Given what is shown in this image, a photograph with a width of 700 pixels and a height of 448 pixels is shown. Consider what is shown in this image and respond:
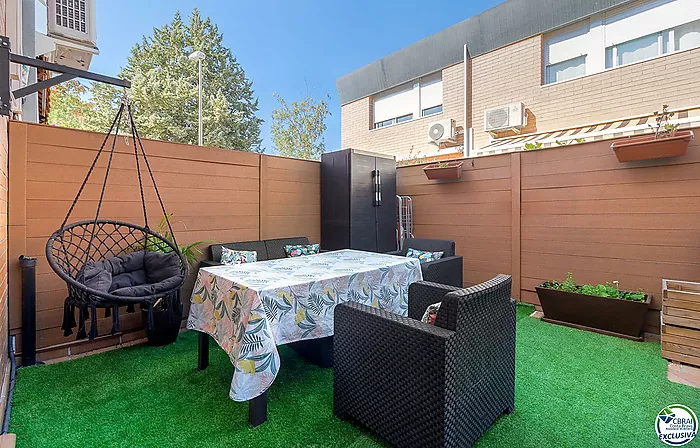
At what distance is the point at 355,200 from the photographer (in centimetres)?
492

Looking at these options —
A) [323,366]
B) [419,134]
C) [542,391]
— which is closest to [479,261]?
[542,391]

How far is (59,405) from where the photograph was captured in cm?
221

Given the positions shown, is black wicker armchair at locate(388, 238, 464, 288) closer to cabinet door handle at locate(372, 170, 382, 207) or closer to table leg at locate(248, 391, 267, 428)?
cabinet door handle at locate(372, 170, 382, 207)

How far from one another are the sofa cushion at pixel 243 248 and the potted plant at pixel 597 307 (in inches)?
125

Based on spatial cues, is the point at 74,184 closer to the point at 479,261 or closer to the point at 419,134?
the point at 479,261

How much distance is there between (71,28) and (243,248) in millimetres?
2517

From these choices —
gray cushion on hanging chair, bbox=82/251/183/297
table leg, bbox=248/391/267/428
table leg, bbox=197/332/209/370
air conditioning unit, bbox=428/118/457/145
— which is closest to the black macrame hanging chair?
gray cushion on hanging chair, bbox=82/251/183/297

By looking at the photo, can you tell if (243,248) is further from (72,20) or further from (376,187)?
(72,20)

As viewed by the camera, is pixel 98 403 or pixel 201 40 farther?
pixel 201 40

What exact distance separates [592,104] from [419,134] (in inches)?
133

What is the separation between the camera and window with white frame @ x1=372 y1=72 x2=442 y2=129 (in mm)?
7992

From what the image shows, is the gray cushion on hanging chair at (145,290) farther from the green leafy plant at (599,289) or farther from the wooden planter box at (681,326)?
the wooden planter box at (681,326)

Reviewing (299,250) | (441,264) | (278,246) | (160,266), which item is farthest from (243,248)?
(441,264)

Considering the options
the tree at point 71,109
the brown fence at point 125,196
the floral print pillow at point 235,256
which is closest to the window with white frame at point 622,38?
the brown fence at point 125,196
